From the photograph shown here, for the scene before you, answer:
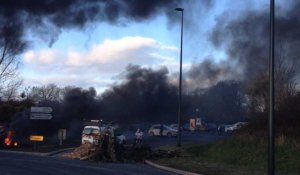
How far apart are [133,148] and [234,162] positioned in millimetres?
6138

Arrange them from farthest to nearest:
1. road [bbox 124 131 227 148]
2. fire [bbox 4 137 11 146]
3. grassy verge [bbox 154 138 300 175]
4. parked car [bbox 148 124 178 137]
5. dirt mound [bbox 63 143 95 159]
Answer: parked car [bbox 148 124 178 137] → road [bbox 124 131 227 148] → fire [bbox 4 137 11 146] → dirt mound [bbox 63 143 95 159] → grassy verge [bbox 154 138 300 175]

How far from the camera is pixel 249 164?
79.5 feet

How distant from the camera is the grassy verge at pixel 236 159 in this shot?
21297mm

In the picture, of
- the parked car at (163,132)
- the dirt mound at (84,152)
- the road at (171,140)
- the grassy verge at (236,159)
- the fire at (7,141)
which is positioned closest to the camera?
the grassy verge at (236,159)

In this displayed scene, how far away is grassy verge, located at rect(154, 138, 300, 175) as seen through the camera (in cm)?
2130

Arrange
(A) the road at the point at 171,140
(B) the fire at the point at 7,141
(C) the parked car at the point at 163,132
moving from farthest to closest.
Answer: (C) the parked car at the point at 163,132 → (A) the road at the point at 171,140 → (B) the fire at the point at 7,141

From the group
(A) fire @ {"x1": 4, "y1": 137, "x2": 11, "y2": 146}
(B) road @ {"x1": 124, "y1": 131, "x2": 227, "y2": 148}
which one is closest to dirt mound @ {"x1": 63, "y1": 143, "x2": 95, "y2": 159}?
(A) fire @ {"x1": 4, "y1": 137, "x2": 11, "y2": 146}

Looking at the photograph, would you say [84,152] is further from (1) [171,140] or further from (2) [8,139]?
(1) [171,140]

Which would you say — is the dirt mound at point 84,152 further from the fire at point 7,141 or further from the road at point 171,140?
the road at point 171,140

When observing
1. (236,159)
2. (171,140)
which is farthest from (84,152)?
(171,140)

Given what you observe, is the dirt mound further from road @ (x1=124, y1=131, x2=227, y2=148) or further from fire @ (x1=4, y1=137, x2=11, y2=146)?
road @ (x1=124, y1=131, x2=227, y2=148)

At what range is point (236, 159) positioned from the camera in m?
25.7

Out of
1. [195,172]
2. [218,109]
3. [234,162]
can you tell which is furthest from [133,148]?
[218,109]

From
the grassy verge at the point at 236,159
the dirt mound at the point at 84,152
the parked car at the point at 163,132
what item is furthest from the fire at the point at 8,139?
the parked car at the point at 163,132
